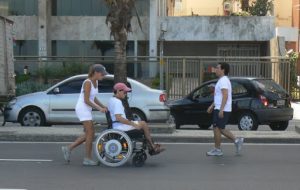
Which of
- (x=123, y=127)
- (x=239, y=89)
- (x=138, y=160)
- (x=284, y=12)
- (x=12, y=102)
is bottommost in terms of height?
(x=138, y=160)

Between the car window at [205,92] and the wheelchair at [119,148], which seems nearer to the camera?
the wheelchair at [119,148]

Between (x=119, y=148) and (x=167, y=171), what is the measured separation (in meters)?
0.89

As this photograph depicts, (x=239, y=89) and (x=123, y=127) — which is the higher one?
(x=239, y=89)

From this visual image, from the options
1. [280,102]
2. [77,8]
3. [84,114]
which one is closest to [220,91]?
[84,114]

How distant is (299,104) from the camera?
29031 mm

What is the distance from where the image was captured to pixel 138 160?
10.1 metres

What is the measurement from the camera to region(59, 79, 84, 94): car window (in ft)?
54.1

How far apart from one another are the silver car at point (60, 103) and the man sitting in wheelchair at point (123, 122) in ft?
19.1

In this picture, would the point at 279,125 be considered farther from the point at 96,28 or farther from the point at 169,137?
the point at 96,28

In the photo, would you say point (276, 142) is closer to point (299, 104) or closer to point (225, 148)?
point (225, 148)

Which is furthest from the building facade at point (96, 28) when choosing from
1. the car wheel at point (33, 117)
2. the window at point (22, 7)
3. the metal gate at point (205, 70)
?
the car wheel at point (33, 117)

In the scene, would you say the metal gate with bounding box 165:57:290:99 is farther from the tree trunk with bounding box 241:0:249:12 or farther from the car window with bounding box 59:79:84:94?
the tree trunk with bounding box 241:0:249:12

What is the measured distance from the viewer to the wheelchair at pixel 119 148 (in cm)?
1007

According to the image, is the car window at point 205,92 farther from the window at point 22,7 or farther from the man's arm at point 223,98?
the window at point 22,7
